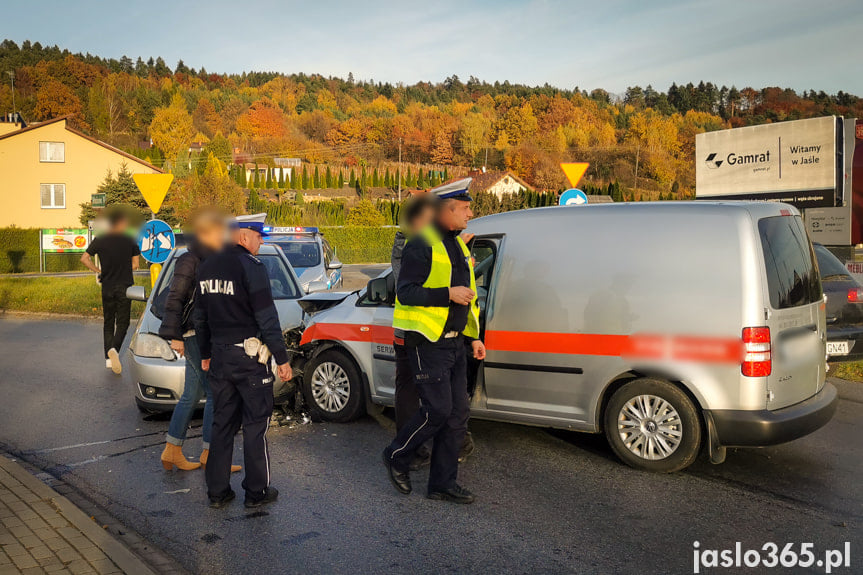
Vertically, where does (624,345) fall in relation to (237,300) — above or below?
below

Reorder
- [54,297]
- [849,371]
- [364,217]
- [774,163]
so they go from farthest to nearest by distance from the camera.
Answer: [364,217]
[54,297]
[774,163]
[849,371]

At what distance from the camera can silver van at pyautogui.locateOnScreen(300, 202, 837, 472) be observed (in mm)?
5531

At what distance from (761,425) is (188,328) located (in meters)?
4.06

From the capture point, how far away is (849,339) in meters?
9.07

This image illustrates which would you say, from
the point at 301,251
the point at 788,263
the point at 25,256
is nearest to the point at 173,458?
the point at 788,263

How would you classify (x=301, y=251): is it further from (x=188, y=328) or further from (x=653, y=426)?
(x=653, y=426)

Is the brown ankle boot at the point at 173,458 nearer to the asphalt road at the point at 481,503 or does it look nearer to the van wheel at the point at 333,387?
the asphalt road at the point at 481,503

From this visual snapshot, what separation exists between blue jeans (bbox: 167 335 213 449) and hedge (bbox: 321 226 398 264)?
44543 mm

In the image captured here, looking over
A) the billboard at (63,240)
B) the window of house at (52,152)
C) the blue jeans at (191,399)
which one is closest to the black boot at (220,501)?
the blue jeans at (191,399)

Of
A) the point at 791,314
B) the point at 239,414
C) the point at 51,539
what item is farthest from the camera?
the point at 791,314

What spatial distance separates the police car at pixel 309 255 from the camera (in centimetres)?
1609

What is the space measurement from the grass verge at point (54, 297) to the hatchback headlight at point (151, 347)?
11.0 metres

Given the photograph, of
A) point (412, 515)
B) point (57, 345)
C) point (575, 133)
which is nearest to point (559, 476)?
point (412, 515)

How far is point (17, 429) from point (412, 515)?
4.59 meters
